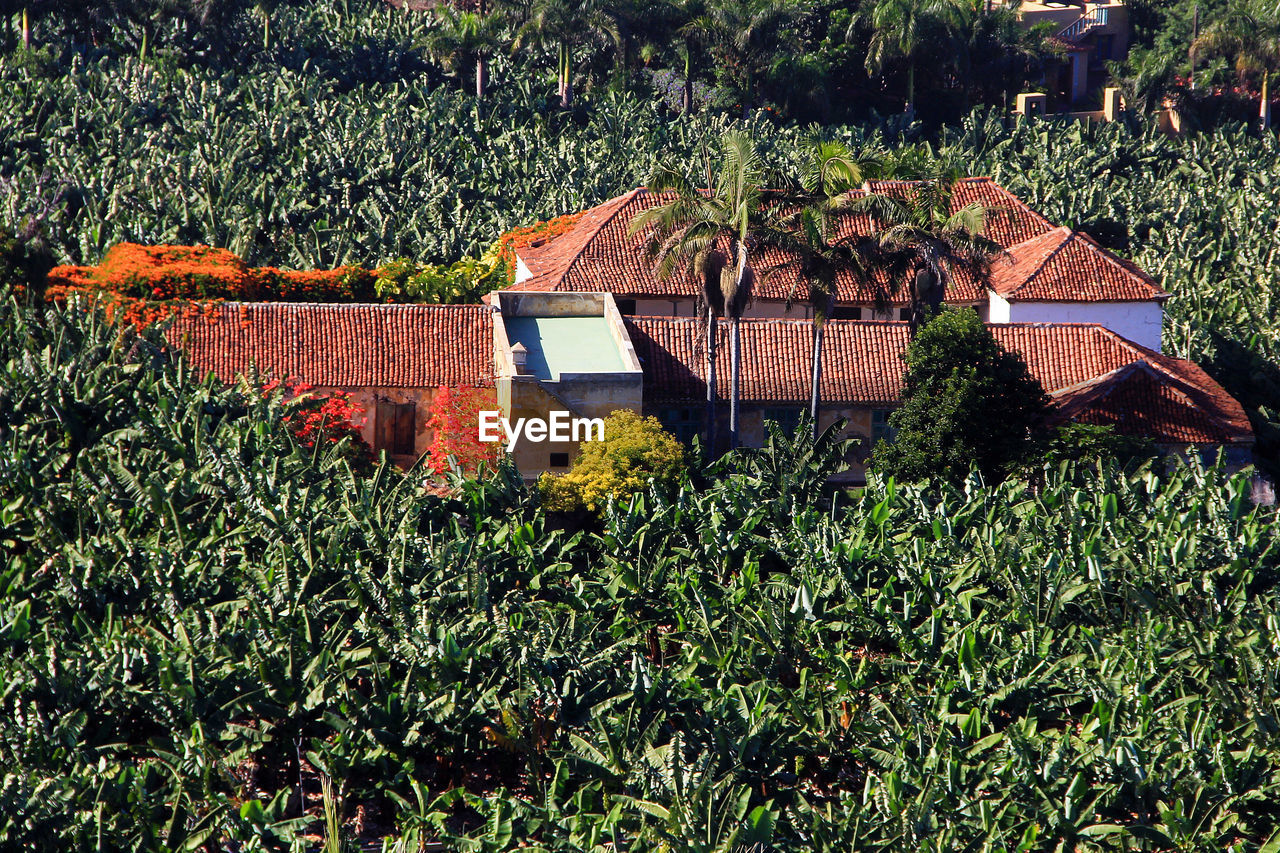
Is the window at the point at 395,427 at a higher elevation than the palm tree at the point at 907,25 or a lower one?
lower

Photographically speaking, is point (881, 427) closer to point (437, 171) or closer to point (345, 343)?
point (345, 343)

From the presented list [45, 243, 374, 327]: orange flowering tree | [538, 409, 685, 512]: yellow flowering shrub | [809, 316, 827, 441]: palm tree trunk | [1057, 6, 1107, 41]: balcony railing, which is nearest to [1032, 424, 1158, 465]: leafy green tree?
[809, 316, 827, 441]: palm tree trunk

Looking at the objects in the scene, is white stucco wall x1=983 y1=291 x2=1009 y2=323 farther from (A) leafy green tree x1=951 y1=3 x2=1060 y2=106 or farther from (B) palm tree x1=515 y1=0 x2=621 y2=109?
(B) palm tree x1=515 y1=0 x2=621 y2=109

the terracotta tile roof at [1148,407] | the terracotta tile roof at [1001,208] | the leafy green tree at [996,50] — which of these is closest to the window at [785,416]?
the terracotta tile roof at [1148,407]

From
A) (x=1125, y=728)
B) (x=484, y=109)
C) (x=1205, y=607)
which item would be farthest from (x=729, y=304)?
(x=484, y=109)

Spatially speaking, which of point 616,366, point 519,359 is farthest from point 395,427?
point 616,366

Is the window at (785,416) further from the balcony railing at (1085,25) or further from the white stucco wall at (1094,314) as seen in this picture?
the balcony railing at (1085,25)
